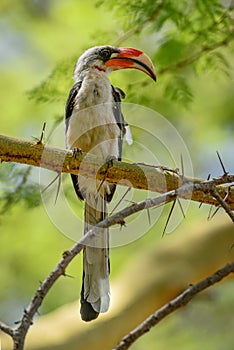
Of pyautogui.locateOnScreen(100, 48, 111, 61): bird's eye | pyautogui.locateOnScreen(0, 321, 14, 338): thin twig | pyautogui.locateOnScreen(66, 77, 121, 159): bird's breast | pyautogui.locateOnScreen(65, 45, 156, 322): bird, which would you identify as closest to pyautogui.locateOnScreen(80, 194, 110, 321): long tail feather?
pyautogui.locateOnScreen(65, 45, 156, 322): bird

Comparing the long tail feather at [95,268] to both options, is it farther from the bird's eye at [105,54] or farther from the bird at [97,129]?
the bird's eye at [105,54]

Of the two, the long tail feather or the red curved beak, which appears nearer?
the long tail feather

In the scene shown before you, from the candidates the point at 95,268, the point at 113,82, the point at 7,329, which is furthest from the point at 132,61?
the point at 7,329

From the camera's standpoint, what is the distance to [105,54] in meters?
3.64

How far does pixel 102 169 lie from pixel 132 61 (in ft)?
4.08

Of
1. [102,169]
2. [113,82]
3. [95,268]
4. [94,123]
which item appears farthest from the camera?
[113,82]

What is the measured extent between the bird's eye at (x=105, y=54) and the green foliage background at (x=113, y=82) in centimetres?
14

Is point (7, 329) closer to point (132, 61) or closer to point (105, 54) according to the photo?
point (132, 61)

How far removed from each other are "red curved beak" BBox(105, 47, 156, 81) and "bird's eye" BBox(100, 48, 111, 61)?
3cm

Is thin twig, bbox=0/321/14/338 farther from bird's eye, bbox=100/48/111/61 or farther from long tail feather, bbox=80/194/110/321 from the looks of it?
bird's eye, bbox=100/48/111/61

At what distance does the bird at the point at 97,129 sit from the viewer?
3.14 m

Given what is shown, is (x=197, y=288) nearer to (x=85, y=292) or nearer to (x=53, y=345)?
(x=85, y=292)

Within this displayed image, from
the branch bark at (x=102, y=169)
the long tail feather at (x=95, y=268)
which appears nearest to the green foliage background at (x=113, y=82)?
the long tail feather at (x=95, y=268)

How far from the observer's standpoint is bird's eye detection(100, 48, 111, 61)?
11.9ft
